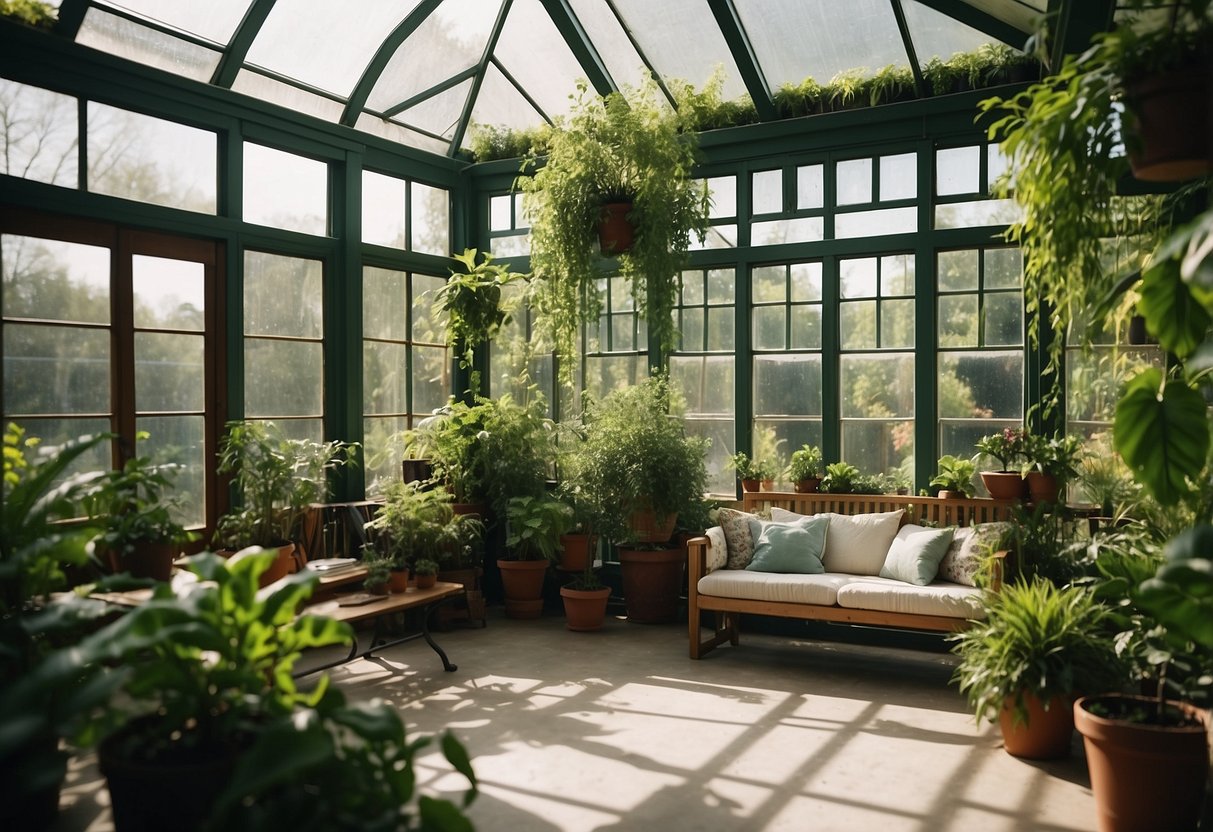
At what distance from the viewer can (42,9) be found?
5102 mm

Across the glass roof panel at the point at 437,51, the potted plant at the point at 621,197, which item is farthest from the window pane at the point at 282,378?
the glass roof panel at the point at 437,51

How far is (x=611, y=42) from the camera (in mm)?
6902

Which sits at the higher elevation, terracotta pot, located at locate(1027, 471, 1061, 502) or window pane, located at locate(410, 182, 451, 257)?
window pane, located at locate(410, 182, 451, 257)

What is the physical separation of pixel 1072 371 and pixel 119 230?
5.65m

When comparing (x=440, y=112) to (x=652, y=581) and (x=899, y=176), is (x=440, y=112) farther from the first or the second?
(x=652, y=581)

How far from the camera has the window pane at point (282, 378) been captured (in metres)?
6.36

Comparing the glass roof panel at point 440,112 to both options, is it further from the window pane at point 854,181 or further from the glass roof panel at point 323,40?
the window pane at point 854,181

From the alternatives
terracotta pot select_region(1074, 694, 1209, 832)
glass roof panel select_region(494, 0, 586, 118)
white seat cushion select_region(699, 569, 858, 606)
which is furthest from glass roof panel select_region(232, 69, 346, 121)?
terracotta pot select_region(1074, 694, 1209, 832)

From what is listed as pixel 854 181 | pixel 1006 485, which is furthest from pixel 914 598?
pixel 854 181

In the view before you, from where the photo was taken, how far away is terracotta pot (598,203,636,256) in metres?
6.09

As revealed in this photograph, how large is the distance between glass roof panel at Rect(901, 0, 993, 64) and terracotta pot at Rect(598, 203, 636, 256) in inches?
81.3

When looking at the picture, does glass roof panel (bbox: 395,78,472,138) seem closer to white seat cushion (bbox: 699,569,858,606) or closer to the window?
the window

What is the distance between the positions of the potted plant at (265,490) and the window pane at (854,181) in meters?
3.90

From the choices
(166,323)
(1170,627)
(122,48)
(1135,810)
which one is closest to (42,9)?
(122,48)
